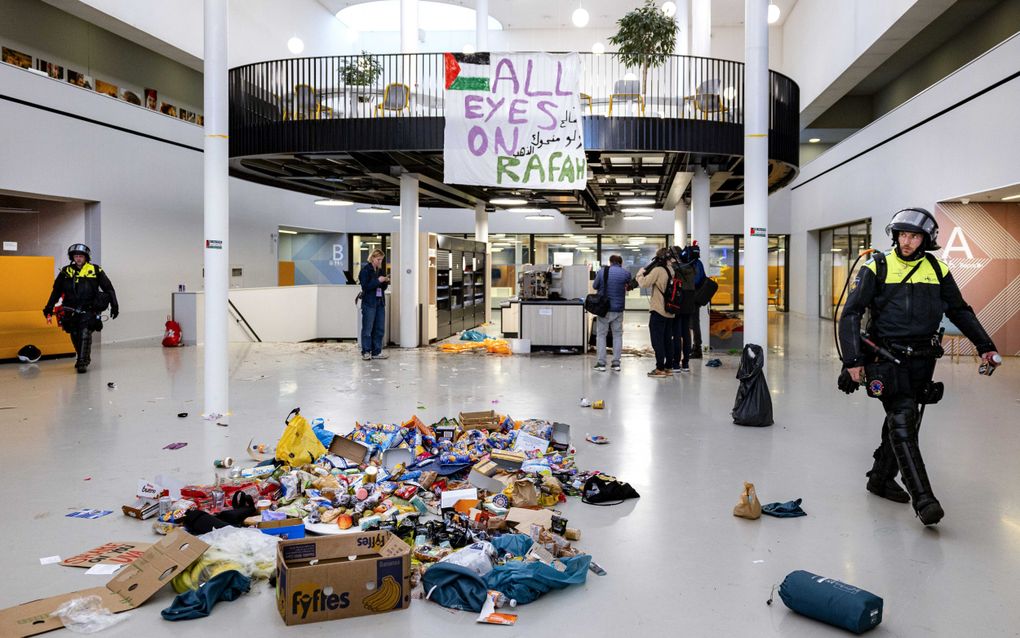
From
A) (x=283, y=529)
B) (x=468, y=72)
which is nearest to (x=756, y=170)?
(x=468, y=72)

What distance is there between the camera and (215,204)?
774 cm

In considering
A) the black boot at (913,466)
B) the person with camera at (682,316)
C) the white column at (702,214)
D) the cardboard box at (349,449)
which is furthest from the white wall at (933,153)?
the cardboard box at (349,449)

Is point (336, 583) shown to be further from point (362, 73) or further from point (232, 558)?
point (362, 73)

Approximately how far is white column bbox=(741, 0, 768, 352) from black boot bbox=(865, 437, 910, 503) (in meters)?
3.08

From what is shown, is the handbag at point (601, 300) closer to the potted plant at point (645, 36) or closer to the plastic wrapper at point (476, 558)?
the potted plant at point (645, 36)

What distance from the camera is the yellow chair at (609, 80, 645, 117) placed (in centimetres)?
1280

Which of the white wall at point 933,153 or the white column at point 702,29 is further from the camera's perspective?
the white column at point 702,29

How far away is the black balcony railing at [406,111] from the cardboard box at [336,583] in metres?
10.2

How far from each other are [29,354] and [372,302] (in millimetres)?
5899

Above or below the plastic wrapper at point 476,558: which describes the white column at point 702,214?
above

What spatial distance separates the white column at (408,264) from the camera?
1523cm

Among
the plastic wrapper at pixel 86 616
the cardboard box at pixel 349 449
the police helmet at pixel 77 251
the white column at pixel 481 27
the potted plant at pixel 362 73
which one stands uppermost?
the white column at pixel 481 27

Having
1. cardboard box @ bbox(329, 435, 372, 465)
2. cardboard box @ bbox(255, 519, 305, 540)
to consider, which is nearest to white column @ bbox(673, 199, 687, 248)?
cardboard box @ bbox(329, 435, 372, 465)

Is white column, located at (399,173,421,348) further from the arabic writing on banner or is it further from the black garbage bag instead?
the black garbage bag
